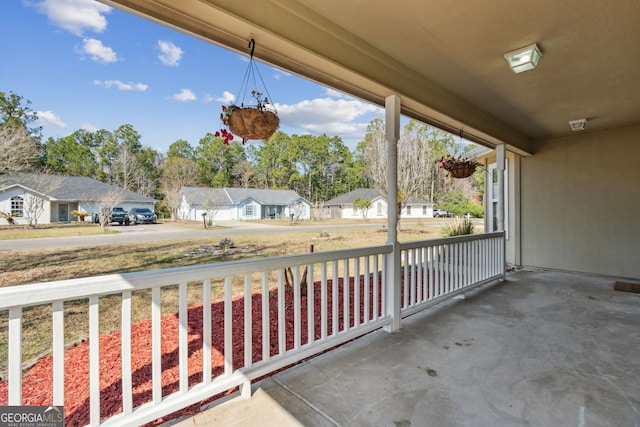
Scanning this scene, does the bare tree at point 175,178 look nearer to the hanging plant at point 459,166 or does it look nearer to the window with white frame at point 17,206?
the window with white frame at point 17,206

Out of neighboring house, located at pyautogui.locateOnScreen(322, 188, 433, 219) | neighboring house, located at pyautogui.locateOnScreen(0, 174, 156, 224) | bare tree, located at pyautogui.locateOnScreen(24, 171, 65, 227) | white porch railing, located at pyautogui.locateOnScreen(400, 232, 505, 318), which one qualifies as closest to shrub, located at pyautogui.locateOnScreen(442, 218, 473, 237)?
neighboring house, located at pyautogui.locateOnScreen(322, 188, 433, 219)

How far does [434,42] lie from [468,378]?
2.48 metres

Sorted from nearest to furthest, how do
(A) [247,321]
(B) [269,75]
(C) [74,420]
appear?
1. (C) [74,420]
2. (A) [247,321]
3. (B) [269,75]

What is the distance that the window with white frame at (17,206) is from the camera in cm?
247

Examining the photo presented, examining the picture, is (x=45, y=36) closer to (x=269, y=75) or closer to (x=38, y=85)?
(x=38, y=85)

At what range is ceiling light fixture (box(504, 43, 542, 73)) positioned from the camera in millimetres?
2398

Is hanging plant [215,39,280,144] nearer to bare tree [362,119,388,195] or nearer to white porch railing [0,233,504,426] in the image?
white porch railing [0,233,504,426]

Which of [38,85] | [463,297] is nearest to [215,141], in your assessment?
[38,85]

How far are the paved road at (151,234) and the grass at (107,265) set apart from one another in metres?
0.41

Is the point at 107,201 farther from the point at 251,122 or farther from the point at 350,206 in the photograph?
the point at 350,206

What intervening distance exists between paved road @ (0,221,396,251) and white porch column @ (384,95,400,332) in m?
3.00

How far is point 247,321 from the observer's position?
1850 mm

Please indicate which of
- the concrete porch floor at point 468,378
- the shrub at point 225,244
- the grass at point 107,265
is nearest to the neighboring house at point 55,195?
the grass at point 107,265

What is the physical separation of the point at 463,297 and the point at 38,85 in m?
4.85
